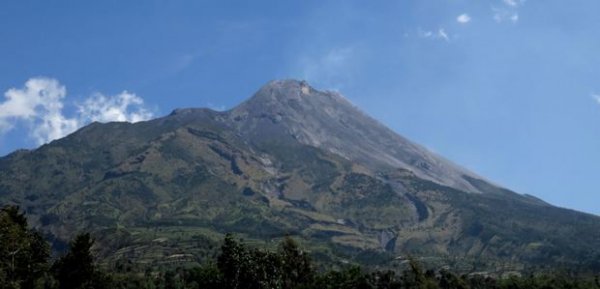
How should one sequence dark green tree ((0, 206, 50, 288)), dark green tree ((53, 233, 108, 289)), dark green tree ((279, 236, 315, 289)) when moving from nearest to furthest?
dark green tree ((0, 206, 50, 288)), dark green tree ((53, 233, 108, 289)), dark green tree ((279, 236, 315, 289))

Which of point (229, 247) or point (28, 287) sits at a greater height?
point (229, 247)

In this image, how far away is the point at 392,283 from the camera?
176 metres

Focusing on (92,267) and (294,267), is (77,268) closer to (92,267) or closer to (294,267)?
(92,267)

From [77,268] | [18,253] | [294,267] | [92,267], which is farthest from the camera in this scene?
[294,267]

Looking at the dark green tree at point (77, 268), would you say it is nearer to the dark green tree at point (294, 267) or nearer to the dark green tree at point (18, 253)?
the dark green tree at point (18, 253)

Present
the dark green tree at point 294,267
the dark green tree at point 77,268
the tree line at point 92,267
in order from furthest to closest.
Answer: the dark green tree at point 294,267 < the dark green tree at point 77,268 < the tree line at point 92,267

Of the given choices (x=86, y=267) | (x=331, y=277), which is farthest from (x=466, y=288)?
(x=86, y=267)

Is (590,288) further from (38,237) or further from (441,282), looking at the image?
(38,237)

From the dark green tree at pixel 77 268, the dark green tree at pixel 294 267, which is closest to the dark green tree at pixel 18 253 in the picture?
the dark green tree at pixel 77 268

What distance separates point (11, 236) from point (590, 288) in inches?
5096

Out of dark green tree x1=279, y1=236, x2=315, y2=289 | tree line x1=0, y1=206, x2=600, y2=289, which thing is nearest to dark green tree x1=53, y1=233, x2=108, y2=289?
tree line x1=0, y1=206, x2=600, y2=289

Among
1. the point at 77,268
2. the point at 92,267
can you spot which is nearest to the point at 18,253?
the point at 77,268

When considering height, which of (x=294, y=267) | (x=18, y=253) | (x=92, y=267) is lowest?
(x=92, y=267)

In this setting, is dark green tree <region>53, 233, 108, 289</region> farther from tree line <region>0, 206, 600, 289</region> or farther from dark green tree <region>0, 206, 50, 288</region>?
dark green tree <region>0, 206, 50, 288</region>
